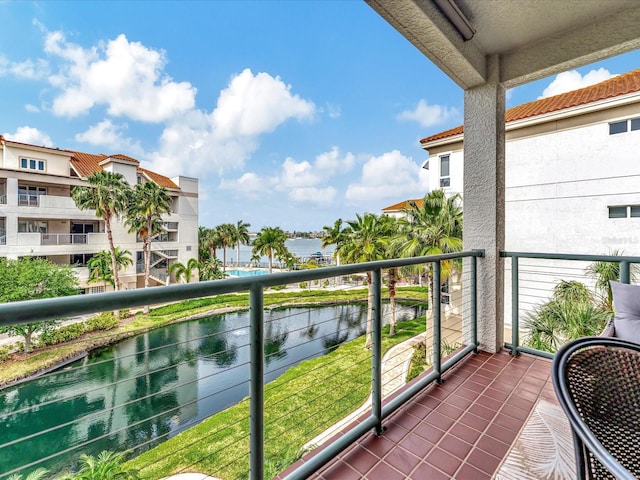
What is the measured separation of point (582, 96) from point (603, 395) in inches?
438

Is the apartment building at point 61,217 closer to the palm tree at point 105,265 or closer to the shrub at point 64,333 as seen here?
the palm tree at point 105,265

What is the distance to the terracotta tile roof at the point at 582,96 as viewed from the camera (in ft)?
25.8

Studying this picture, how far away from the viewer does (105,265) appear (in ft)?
58.9

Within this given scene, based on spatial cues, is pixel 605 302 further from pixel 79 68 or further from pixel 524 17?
pixel 79 68

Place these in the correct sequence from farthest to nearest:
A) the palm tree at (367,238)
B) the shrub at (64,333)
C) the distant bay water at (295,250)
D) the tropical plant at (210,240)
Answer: the tropical plant at (210,240) < the distant bay water at (295,250) < the palm tree at (367,238) < the shrub at (64,333)

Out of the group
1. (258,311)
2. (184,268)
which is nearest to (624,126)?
(258,311)

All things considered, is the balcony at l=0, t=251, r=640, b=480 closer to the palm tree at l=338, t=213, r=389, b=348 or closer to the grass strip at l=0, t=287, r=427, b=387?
the grass strip at l=0, t=287, r=427, b=387

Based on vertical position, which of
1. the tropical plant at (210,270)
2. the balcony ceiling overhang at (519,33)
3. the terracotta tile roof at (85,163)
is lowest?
the tropical plant at (210,270)

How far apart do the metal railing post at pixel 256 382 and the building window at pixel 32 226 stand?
66.5 ft

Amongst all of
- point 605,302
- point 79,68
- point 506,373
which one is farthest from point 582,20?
point 79,68

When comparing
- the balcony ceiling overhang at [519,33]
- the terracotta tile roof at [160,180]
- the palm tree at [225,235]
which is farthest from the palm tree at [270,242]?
the balcony ceiling overhang at [519,33]

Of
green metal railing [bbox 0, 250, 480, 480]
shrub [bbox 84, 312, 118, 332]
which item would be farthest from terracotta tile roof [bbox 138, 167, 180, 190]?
green metal railing [bbox 0, 250, 480, 480]

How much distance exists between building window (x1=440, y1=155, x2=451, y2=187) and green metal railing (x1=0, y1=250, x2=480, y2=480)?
989 centimetres

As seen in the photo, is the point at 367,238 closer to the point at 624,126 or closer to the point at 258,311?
the point at 624,126
